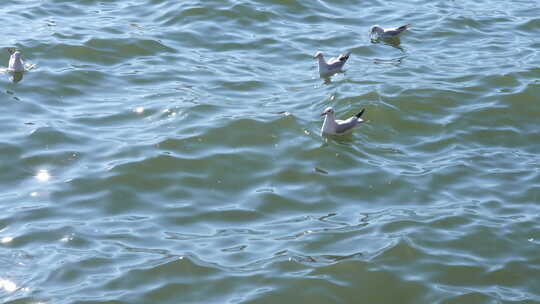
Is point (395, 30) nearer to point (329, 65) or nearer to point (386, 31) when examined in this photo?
point (386, 31)

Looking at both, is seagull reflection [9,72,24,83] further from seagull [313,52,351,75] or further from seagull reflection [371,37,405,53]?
seagull reflection [371,37,405,53]

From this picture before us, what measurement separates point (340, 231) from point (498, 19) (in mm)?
11608

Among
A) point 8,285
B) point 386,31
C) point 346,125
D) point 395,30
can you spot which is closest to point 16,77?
point 346,125

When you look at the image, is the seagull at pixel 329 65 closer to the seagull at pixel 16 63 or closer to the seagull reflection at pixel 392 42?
the seagull reflection at pixel 392 42

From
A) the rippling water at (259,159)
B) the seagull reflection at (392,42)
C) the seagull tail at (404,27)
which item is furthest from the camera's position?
the seagull tail at (404,27)

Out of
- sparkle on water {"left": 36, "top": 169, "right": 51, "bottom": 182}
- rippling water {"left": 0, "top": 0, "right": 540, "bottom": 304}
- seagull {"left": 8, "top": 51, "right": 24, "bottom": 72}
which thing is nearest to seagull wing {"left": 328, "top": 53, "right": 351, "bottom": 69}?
rippling water {"left": 0, "top": 0, "right": 540, "bottom": 304}

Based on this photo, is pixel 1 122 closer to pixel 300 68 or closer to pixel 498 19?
pixel 300 68

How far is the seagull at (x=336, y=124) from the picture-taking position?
1535 cm

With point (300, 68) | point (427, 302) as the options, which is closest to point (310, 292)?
point (427, 302)

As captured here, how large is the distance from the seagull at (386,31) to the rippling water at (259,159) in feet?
1.09

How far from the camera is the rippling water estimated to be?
11.4m

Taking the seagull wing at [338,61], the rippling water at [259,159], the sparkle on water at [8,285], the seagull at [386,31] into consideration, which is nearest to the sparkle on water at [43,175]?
the rippling water at [259,159]

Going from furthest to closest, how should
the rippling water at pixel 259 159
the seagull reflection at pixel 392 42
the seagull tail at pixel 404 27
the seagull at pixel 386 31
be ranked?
the seagull tail at pixel 404 27 → the seagull at pixel 386 31 → the seagull reflection at pixel 392 42 → the rippling water at pixel 259 159

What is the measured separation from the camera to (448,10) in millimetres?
22703
